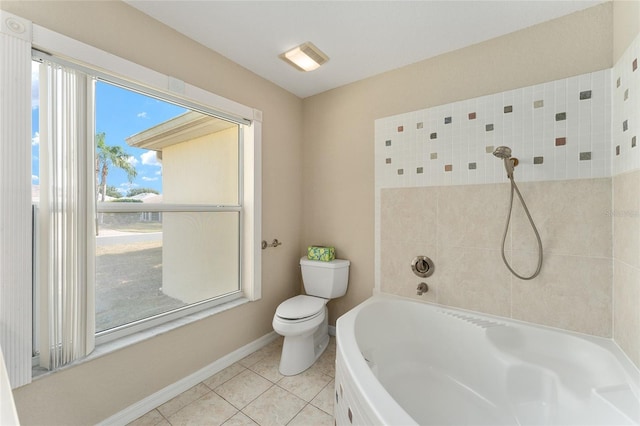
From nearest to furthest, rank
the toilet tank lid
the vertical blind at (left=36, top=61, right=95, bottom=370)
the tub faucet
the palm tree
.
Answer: the vertical blind at (left=36, top=61, right=95, bottom=370) < the palm tree < the tub faucet < the toilet tank lid

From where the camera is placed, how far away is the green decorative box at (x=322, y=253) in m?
2.37

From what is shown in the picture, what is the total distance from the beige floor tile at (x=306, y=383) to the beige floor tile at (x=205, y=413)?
37cm

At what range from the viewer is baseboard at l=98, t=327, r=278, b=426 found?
1.47 meters

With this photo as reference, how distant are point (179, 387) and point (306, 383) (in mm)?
824

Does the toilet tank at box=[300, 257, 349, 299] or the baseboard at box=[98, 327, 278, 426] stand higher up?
the toilet tank at box=[300, 257, 349, 299]

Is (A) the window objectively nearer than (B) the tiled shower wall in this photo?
Yes

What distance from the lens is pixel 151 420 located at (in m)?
1.50

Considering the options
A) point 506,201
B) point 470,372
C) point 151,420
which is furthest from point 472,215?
point 151,420

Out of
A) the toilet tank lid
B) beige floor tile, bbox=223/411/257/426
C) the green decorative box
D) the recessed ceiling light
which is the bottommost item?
beige floor tile, bbox=223/411/257/426

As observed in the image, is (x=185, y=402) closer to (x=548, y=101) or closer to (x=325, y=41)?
(x=325, y=41)

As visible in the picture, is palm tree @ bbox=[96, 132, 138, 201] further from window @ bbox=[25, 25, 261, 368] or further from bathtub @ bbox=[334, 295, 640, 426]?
bathtub @ bbox=[334, 295, 640, 426]

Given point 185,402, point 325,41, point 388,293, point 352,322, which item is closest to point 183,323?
point 185,402

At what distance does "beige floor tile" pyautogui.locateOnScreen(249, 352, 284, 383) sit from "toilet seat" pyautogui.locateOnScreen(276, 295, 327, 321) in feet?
1.34

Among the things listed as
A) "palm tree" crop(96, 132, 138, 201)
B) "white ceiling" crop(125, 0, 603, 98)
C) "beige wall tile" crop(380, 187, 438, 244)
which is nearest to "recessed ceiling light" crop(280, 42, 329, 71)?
"white ceiling" crop(125, 0, 603, 98)
